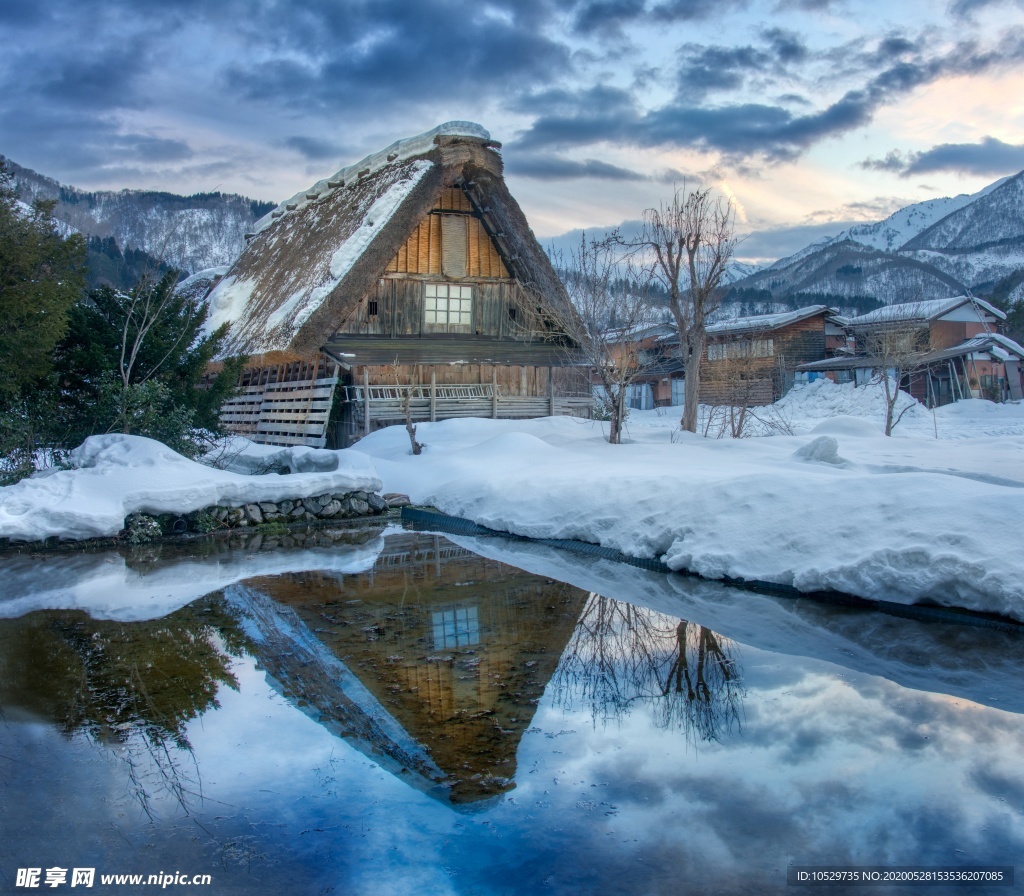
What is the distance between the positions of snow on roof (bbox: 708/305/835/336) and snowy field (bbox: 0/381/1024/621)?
21.5m

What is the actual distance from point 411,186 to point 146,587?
1245 centimetres

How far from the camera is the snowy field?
615 cm

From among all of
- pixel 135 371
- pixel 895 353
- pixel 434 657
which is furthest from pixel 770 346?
pixel 434 657

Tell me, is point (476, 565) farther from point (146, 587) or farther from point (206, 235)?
point (206, 235)

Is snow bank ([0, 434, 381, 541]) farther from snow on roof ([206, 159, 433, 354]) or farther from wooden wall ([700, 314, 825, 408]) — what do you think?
wooden wall ([700, 314, 825, 408])

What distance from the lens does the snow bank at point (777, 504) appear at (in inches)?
238

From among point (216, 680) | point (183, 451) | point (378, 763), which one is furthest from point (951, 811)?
point (183, 451)

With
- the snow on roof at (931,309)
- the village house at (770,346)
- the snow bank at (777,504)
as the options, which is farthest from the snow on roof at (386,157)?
the snow on roof at (931,309)

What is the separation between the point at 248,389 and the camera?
23312 millimetres

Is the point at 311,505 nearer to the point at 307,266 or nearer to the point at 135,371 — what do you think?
the point at 135,371

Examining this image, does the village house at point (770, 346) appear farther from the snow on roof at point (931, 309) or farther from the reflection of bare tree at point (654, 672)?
the reflection of bare tree at point (654, 672)

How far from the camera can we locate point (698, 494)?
8195 millimetres

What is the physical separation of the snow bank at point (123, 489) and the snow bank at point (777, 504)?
7.30ft

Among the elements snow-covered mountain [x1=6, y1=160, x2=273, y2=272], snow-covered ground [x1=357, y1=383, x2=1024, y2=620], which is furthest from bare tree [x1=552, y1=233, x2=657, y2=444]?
snow-covered mountain [x1=6, y1=160, x2=273, y2=272]
